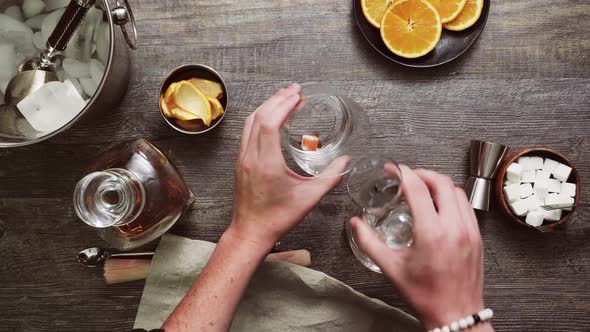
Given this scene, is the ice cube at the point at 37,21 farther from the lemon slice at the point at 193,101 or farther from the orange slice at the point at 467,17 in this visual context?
the orange slice at the point at 467,17

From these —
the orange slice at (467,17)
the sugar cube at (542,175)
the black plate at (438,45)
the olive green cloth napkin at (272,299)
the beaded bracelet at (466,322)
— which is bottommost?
the olive green cloth napkin at (272,299)

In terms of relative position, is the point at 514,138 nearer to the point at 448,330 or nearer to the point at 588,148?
the point at 588,148

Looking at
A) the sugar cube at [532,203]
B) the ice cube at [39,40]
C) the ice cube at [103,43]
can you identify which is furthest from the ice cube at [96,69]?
the sugar cube at [532,203]

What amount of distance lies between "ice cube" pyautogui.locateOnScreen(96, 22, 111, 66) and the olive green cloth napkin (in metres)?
0.38

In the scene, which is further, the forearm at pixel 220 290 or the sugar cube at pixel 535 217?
the sugar cube at pixel 535 217

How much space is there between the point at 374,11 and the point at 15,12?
72cm

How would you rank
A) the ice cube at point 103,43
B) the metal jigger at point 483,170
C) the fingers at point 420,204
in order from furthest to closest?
the metal jigger at point 483,170 → the ice cube at point 103,43 → the fingers at point 420,204

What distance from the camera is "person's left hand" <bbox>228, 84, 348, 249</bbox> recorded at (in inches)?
37.2

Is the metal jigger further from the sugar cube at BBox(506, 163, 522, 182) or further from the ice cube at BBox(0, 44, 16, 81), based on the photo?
the ice cube at BBox(0, 44, 16, 81)

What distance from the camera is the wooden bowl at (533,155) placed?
1094 millimetres

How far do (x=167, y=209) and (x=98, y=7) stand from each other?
41 cm

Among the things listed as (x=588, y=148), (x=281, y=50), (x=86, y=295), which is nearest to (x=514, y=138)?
(x=588, y=148)

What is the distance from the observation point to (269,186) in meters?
0.96

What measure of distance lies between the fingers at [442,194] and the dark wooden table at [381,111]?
0.21 meters
